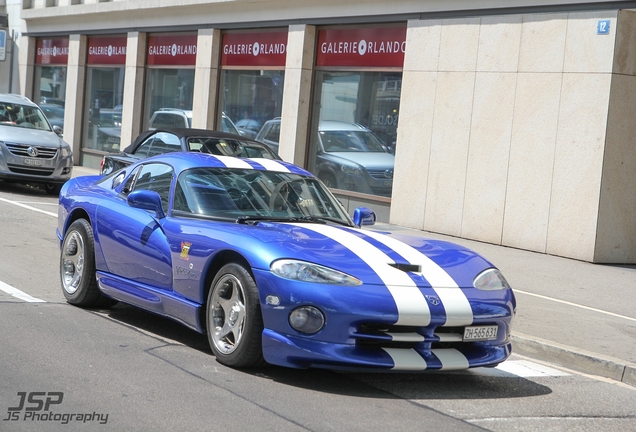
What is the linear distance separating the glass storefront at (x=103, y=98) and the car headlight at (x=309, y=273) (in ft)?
71.4

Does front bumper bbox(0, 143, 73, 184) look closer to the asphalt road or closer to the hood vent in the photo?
the asphalt road

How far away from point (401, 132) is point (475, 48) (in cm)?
218

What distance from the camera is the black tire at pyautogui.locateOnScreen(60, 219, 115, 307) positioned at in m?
7.88

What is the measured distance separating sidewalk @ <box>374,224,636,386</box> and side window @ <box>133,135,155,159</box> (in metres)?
5.17

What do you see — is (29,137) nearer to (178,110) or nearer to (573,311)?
(178,110)

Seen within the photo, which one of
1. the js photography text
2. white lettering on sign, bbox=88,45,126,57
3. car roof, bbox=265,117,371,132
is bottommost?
the js photography text

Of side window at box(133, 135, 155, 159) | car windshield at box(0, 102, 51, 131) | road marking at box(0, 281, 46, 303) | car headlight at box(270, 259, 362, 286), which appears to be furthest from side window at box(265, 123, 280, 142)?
car headlight at box(270, 259, 362, 286)

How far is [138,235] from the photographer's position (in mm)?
7168

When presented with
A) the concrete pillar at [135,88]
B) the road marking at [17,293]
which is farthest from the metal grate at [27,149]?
the road marking at [17,293]

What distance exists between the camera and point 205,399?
543 cm

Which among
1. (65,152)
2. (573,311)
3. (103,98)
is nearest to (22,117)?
(65,152)

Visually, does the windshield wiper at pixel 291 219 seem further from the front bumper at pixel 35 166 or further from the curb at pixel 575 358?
the front bumper at pixel 35 166

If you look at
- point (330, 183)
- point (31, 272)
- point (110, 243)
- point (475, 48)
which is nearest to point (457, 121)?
point (475, 48)

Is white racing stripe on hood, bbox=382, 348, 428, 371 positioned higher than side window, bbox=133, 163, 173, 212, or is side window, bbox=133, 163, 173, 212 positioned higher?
side window, bbox=133, 163, 173, 212
